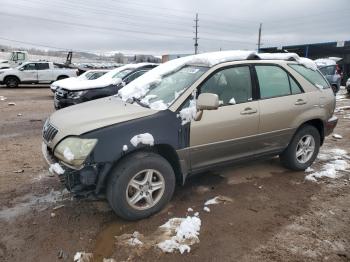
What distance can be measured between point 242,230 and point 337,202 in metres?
1.50

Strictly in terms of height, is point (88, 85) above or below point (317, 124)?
above

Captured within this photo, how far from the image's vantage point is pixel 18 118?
33.1 ft

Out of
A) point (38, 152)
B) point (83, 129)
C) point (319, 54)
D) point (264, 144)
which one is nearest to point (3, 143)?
point (38, 152)

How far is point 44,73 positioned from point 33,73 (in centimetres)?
64

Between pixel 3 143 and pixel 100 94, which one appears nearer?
pixel 3 143

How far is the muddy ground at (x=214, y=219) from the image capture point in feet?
10.6

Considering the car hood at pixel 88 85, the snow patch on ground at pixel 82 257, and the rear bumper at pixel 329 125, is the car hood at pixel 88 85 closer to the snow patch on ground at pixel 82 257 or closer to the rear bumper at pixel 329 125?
the rear bumper at pixel 329 125

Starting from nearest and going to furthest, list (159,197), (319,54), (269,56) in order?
(159,197), (269,56), (319,54)

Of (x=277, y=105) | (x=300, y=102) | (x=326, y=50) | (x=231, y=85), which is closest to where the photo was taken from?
(x=231, y=85)

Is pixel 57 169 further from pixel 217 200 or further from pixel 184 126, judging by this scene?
pixel 217 200

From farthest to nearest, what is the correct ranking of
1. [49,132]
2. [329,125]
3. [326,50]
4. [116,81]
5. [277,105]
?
[326,50] < [116,81] < [329,125] < [277,105] < [49,132]

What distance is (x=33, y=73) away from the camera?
2156 centimetres

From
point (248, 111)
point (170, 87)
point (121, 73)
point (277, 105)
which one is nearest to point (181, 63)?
point (170, 87)

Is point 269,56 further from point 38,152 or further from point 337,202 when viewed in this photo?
point 38,152
